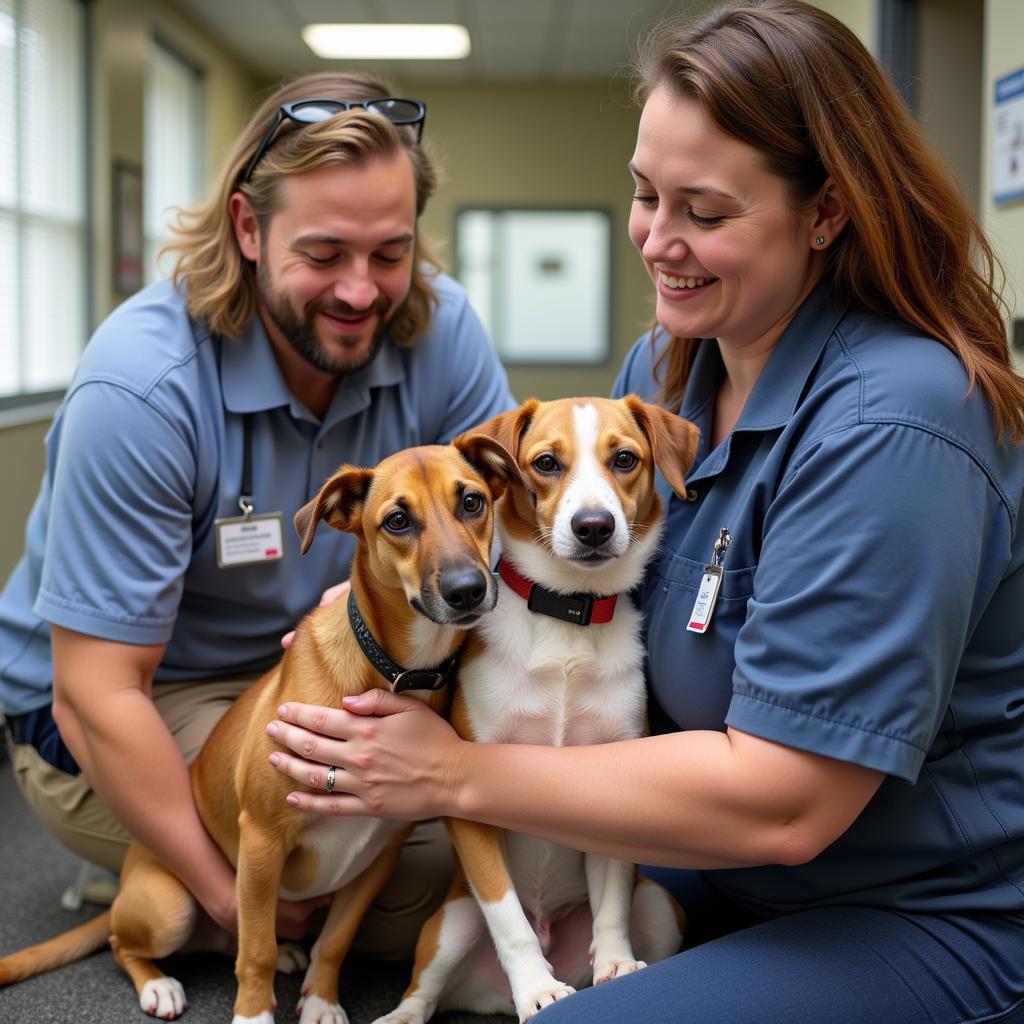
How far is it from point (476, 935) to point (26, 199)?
15.5ft

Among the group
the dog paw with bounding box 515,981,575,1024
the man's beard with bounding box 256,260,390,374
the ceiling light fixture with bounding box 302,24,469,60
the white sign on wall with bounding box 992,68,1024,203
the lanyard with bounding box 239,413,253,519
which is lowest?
the dog paw with bounding box 515,981,575,1024

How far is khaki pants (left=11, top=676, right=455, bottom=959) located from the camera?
6.93 feet

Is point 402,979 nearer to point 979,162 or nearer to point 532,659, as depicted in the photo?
point 532,659

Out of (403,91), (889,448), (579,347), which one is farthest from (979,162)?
(403,91)

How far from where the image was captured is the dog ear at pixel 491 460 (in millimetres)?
1713

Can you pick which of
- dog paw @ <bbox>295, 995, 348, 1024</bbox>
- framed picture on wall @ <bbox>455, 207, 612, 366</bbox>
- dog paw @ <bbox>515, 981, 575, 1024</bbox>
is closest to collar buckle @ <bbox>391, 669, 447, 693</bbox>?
dog paw @ <bbox>515, 981, 575, 1024</bbox>

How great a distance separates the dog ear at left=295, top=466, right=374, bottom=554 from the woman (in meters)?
0.28

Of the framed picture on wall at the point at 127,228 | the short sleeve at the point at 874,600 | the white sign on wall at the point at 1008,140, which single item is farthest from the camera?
the framed picture on wall at the point at 127,228

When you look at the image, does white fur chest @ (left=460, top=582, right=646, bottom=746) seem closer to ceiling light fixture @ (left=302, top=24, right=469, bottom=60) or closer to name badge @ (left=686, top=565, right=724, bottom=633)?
name badge @ (left=686, top=565, right=724, bottom=633)

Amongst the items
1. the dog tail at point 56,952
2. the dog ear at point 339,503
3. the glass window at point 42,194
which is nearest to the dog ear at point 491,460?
the dog ear at point 339,503

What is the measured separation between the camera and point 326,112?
210 centimetres

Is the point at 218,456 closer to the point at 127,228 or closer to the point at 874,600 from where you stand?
the point at 874,600

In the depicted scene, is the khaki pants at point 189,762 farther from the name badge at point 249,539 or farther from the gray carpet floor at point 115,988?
the name badge at point 249,539

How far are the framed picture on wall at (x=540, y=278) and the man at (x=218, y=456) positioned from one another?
7829 millimetres
